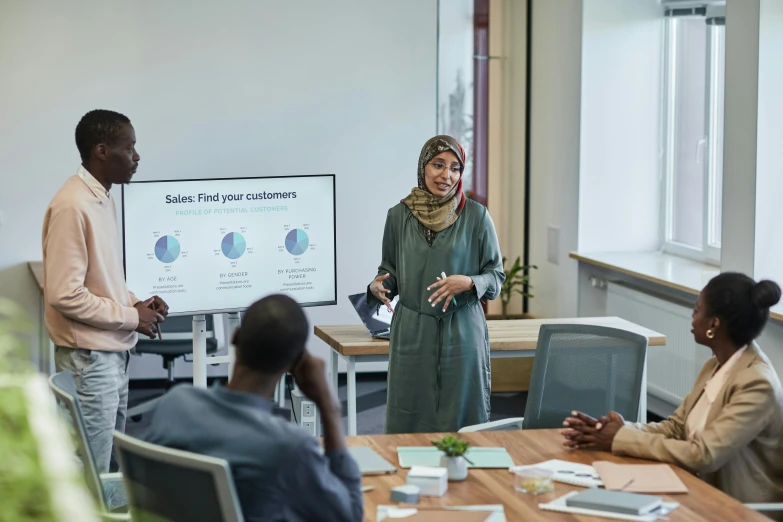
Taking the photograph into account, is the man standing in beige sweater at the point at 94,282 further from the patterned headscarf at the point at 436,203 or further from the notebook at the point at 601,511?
the notebook at the point at 601,511

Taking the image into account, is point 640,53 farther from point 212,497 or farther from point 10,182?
point 212,497

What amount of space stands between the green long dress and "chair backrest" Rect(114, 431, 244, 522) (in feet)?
6.14

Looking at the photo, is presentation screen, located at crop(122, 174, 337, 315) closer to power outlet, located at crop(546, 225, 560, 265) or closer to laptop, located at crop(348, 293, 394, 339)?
laptop, located at crop(348, 293, 394, 339)

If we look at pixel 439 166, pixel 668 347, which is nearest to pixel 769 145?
pixel 668 347

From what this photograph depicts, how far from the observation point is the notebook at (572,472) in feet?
8.25

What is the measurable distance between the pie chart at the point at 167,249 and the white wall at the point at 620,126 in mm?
3065

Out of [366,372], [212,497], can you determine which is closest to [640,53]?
[366,372]

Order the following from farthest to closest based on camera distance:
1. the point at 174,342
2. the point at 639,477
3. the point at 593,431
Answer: the point at 174,342
the point at 593,431
the point at 639,477

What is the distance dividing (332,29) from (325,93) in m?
0.42

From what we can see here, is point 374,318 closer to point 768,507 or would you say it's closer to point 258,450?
point 768,507

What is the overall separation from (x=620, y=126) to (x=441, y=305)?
3.32 m

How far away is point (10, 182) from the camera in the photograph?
618 cm

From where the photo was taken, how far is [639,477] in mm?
2535

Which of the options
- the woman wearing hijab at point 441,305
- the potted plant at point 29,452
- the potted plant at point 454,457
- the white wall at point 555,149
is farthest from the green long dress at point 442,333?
the white wall at point 555,149
